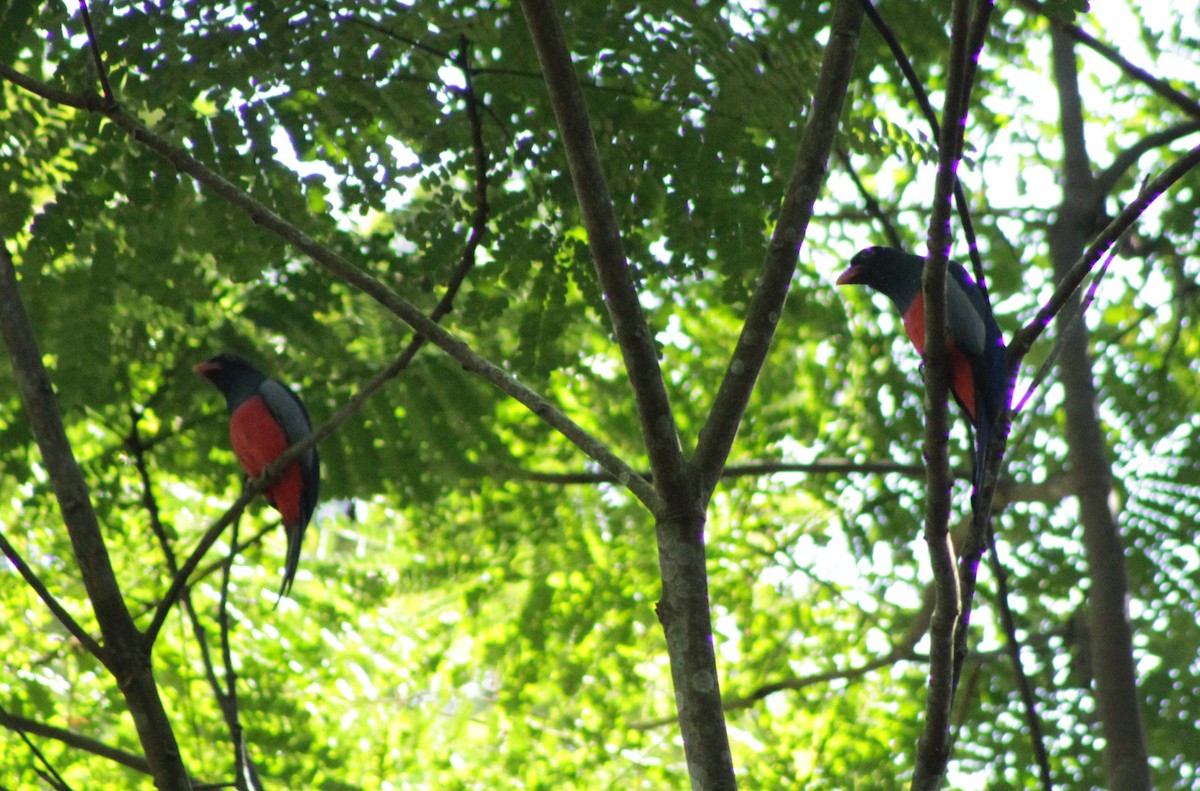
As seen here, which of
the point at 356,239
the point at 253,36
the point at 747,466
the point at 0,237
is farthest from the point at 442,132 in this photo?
the point at 747,466

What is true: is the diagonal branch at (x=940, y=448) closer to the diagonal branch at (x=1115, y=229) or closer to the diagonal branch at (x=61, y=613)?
the diagonal branch at (x=1115, y=229)

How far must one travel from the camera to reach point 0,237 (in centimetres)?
345

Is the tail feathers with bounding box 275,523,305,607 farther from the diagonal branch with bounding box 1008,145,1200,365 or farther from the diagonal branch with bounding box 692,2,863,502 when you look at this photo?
the diagonal branch with bounding box 1008,145,1200,365

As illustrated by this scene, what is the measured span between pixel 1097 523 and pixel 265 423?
3820 mm

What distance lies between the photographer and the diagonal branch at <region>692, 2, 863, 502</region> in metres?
2.70

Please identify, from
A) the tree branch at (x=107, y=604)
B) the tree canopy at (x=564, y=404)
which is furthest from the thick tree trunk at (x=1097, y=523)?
the tree branch at (x=107, y=604)

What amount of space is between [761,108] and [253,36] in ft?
5.41

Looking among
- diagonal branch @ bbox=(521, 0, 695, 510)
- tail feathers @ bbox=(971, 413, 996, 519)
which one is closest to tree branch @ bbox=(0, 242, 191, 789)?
diagonal branch @ bbox=(521, 0, 695, 510)

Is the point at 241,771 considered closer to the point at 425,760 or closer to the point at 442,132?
the point at 442,132

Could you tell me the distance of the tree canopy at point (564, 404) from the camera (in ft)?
9.62

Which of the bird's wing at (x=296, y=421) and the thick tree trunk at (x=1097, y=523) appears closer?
the thick tree trunk at (x=1097, y=523)

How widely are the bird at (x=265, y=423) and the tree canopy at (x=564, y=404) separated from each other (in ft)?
0.35

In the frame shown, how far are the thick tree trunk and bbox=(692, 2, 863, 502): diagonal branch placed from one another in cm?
250

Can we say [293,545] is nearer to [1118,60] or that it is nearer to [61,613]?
[61,613]
